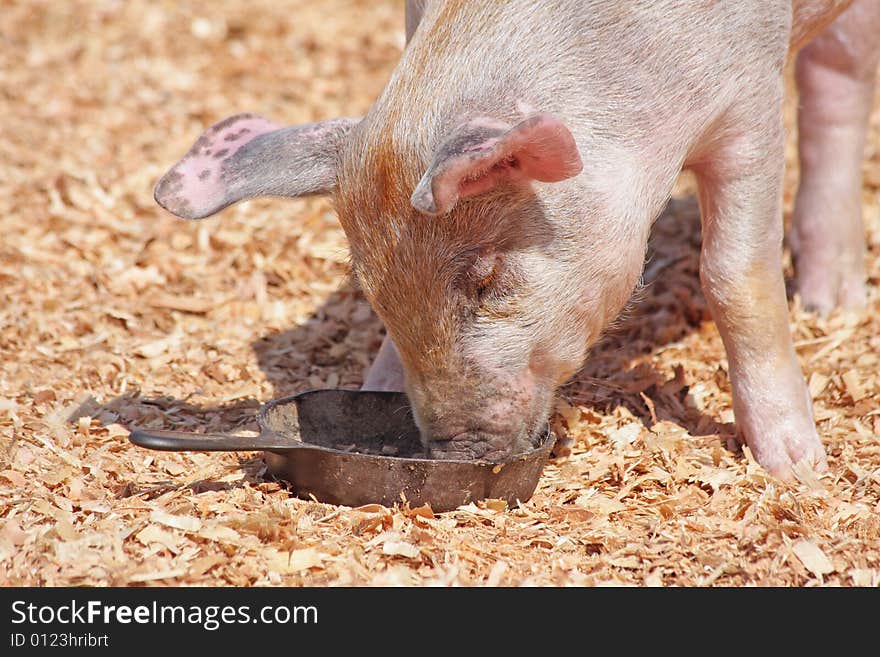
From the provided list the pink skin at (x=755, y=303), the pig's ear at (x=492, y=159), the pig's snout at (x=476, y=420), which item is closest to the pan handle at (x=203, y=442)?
the pig's snout at (x=476, y=420)

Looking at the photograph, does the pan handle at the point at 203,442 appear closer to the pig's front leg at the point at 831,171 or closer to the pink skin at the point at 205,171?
the pink skin at the point at 205,171

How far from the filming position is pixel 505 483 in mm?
3725

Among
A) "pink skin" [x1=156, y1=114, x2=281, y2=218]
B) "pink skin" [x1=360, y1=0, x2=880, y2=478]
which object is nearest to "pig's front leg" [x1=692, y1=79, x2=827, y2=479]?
"pink skin" [x1=360, y1=0, x2=880, y2=478]

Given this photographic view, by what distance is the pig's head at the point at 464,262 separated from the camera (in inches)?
141

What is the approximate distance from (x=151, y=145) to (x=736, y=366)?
435cm

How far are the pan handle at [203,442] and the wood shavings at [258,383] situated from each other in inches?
8.5

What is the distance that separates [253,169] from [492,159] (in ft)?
3.25

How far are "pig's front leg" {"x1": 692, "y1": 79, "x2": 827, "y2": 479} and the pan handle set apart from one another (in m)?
1.66

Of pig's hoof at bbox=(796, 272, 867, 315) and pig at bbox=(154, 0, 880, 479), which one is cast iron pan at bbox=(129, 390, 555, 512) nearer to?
pig at bbox=(154, 0, 880, 479)

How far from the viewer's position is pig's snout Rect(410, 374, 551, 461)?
3.72 meters

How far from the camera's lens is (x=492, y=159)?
10.5ft

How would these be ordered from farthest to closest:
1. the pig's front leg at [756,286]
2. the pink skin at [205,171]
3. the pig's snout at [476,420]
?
the pig's front leg at [756,286] → the pink skin at [205,171] → the pig's snout at [476,420]
